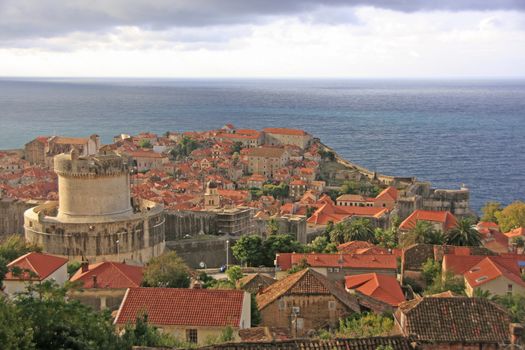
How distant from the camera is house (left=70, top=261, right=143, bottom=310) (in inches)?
938

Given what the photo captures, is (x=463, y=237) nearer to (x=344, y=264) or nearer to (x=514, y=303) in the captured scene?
(x=344, y=264)

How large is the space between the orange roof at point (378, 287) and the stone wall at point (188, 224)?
52.9 feet

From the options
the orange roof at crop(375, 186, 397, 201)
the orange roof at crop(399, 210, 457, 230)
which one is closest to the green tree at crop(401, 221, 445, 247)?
the orange roof at crop(399, 210, 457, 230)

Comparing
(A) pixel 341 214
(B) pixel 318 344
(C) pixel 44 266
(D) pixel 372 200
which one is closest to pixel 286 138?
(D) pixel 372 200

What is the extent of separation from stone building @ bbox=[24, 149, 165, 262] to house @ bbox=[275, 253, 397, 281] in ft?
28.2

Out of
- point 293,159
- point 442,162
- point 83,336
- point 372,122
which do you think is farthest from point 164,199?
point 372,122

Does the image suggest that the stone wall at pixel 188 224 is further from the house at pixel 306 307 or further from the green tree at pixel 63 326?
the green tree at pixel 63 326

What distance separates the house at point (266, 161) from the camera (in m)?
92.0

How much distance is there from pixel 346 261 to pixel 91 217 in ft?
42.3

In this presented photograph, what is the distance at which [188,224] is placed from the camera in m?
41.8

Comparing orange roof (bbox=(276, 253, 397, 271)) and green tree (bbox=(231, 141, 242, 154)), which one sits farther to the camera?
green tree (bbox=(231, 141, 242, 154))

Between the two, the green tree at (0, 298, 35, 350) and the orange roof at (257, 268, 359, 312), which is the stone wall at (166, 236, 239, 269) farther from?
the green tree at (0, 298, 35, 350)

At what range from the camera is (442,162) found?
10981cm

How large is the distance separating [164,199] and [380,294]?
135 feet
